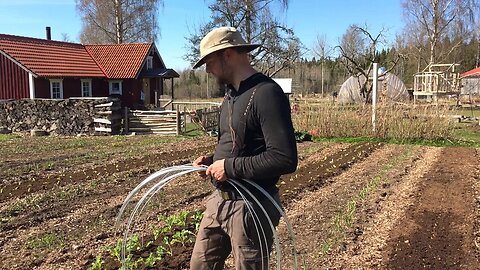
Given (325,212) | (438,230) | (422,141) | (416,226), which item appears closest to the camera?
(438,230)

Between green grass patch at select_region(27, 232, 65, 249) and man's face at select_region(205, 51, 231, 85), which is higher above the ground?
Answer: man's face at select_region(205, 51, 231, 85)

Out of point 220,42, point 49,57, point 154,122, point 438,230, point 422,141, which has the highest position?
point 49,57

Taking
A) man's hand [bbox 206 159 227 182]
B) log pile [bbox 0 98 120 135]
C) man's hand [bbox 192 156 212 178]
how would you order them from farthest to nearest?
1. log pile [bbox 0 98 120 135]
2. man's hand [bbox 192 156 212 178]
3. man's hand [bbox 206 159 227 182]

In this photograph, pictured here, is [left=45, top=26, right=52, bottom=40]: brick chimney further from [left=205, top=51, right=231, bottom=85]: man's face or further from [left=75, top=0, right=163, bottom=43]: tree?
[left=205, top=51, right=231, bottom=85]: man's face

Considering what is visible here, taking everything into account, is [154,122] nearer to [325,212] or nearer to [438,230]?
[325,212]

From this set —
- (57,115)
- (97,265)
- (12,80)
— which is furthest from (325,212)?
(12,80)

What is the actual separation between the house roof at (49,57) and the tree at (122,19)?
7.77m

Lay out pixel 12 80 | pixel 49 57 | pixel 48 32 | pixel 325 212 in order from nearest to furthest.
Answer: pixel 325 212
pixel 12 80
pixel 49 57
pixel 48 32

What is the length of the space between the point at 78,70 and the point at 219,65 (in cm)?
2266

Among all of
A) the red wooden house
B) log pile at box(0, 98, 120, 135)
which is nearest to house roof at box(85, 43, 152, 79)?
the red wooden house

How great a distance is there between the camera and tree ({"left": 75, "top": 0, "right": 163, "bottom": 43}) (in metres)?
33.0

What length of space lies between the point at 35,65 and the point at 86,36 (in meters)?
19.6

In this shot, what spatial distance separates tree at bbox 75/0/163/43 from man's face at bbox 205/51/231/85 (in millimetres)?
31831

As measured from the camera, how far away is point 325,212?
5.77m
